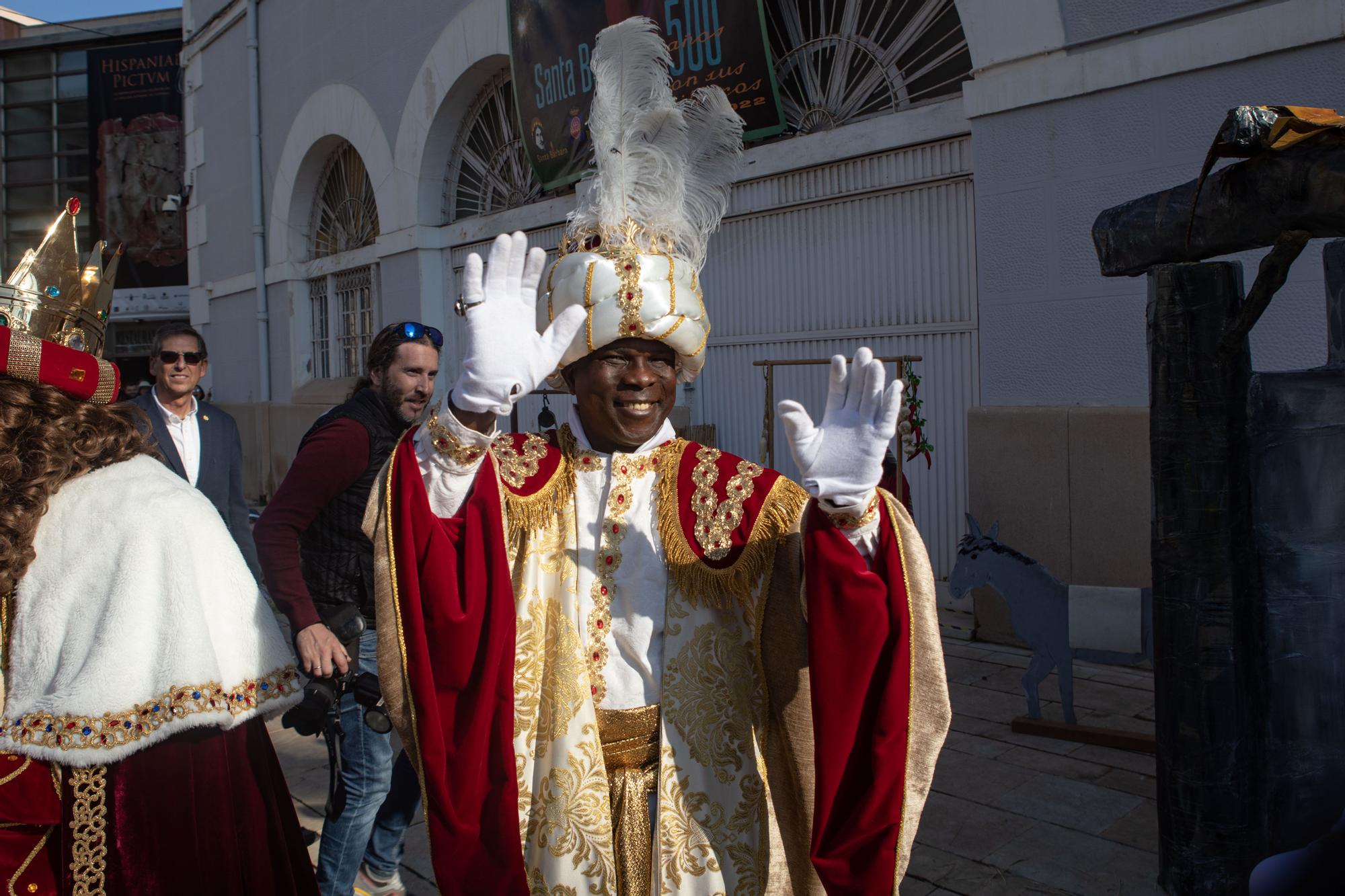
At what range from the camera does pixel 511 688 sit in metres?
2.01

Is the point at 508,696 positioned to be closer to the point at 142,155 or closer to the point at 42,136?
the point at 142,155

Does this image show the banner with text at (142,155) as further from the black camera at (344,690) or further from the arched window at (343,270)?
the black camera at (344,690)

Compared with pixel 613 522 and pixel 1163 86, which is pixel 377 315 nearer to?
pixel 1163 86

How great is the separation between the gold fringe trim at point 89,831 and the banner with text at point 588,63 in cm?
548

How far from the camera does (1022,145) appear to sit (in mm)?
5355

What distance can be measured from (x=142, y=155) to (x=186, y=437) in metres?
19.1

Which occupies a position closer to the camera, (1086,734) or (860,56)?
(1086,734)

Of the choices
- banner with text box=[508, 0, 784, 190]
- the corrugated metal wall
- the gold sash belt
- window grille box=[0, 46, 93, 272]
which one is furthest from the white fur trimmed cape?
window grille box=[0, 46, 93, 272]

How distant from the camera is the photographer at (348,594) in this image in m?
2.61

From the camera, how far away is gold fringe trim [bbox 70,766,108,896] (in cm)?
160

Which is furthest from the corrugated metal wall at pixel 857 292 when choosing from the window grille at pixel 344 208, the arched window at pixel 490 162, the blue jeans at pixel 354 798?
the window grille at pixel 344 208

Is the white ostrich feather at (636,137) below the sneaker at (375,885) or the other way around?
the other way around

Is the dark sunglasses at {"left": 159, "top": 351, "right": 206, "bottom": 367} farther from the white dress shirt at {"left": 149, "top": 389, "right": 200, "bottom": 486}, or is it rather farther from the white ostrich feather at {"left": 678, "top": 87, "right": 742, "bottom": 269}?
the white ostrich feather at {"left": 678, "top": 87, "right": 742, "bottom": 269}

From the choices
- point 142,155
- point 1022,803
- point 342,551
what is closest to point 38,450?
point 342,551
